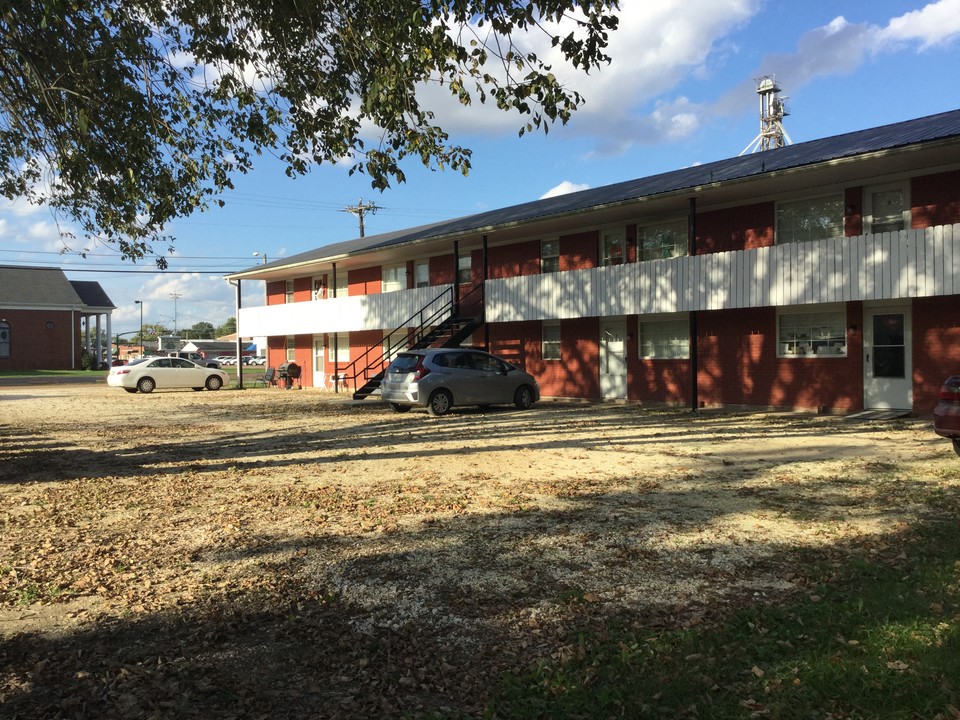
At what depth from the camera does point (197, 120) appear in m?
9.95

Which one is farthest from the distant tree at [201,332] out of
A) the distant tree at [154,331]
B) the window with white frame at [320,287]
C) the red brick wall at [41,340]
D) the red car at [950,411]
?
the red car at [950,411]

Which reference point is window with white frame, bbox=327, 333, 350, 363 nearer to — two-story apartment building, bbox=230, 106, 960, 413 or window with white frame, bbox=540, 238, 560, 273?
two-story apartment building, bbox=230, 106, 960, 413

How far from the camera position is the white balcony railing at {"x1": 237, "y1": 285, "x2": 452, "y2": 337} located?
25.4 m

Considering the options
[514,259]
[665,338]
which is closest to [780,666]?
[665,338]

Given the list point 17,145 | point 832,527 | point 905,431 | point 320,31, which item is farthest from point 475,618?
point 905,431

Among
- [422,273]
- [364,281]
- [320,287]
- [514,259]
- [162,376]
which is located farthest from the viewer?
[320,287]

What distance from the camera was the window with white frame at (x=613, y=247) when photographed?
2092cm

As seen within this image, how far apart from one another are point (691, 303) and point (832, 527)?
1133 centimetres

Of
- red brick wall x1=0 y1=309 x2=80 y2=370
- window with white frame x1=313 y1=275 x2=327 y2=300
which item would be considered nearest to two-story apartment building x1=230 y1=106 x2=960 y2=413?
window with white frame x1=313 y1=275 x2=327 y2=300

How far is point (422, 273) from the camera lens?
92.1 ft

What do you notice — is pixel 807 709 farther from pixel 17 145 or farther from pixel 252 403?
pixel 252 403

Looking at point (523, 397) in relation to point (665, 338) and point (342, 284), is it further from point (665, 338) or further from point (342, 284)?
point (342, 284)

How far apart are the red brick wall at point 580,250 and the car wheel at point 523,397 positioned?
456cm

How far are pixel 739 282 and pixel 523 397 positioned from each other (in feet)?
19.7
